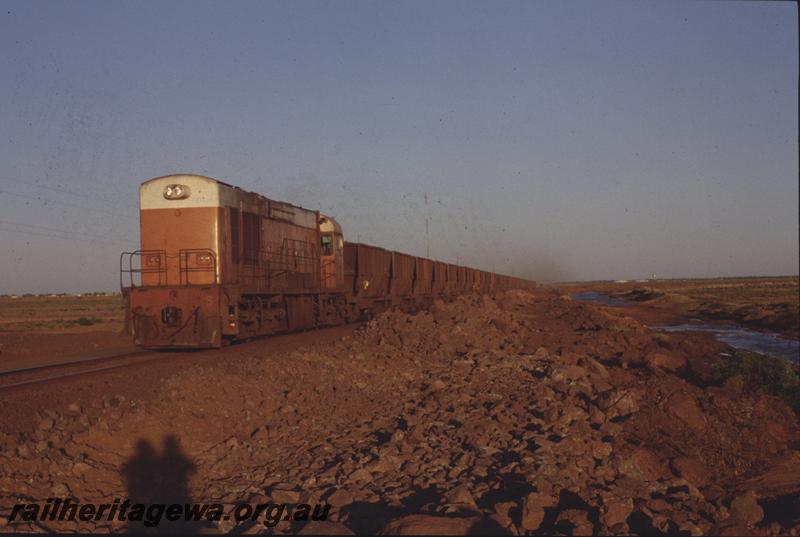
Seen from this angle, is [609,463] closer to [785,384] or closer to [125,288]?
[785,384]

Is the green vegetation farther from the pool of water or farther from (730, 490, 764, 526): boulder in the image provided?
(730, 490, 764, 526): boulder

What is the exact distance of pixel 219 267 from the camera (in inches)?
634

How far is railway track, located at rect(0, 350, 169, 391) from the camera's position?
1201 cm

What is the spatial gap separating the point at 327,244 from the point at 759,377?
14896mm

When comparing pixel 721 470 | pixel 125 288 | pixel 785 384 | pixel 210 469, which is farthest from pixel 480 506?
pixel 125 288

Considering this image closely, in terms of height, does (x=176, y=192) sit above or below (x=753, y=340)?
above

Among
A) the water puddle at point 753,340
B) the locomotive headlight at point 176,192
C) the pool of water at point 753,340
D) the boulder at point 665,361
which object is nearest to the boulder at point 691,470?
the boulder at point 665,361

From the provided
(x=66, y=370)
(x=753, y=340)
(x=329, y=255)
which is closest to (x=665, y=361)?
(x=329, y=255)

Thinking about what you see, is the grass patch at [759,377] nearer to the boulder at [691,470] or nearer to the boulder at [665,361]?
the boulder at [665,361]

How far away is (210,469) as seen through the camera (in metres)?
7.12

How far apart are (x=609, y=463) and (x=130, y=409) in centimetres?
623

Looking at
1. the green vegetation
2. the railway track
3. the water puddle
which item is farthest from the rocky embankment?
the green vegetation

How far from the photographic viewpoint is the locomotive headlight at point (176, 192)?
645 inches

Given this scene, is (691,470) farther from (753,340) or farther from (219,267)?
(753,340)
